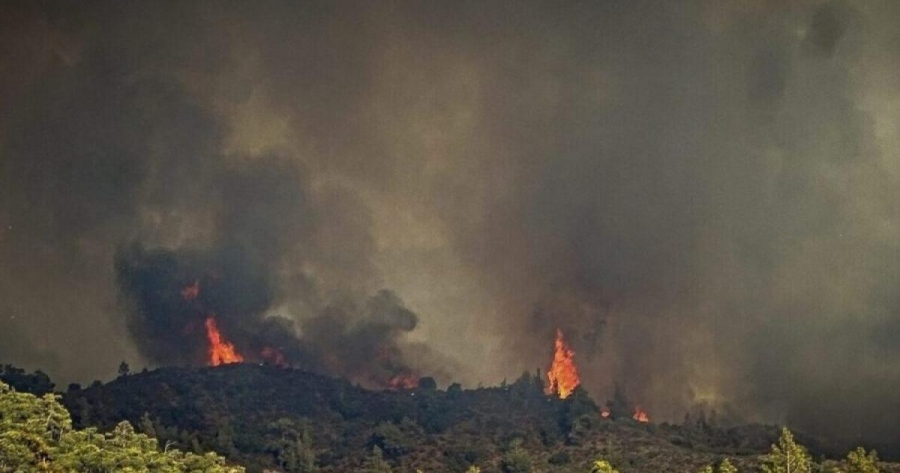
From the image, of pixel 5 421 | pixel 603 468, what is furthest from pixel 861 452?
pixel 5 421

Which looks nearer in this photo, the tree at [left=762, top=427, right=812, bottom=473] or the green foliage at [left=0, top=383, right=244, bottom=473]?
the green foliage at [left=0, top=383, right=244, bottom=473]

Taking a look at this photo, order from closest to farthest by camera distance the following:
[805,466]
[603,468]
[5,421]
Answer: [5,421]
[603,468]
[805,466]

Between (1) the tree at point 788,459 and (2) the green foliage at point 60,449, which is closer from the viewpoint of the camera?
(2) the green foliage at point 60,449

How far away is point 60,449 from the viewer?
513ft

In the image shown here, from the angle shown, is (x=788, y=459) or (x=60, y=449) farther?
Result: (x=788, y=459)

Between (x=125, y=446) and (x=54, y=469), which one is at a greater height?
(x=125, y=446)

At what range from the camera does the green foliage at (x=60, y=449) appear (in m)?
144

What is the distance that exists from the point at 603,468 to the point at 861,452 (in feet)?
173

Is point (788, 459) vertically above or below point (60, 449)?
above

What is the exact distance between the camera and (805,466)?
191 metres

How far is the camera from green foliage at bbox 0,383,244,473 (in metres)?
144

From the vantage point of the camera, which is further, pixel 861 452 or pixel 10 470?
pixel 861 452

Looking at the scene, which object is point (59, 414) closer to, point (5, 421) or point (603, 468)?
point (5, 421)

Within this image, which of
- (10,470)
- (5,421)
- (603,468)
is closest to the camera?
(10,470)
